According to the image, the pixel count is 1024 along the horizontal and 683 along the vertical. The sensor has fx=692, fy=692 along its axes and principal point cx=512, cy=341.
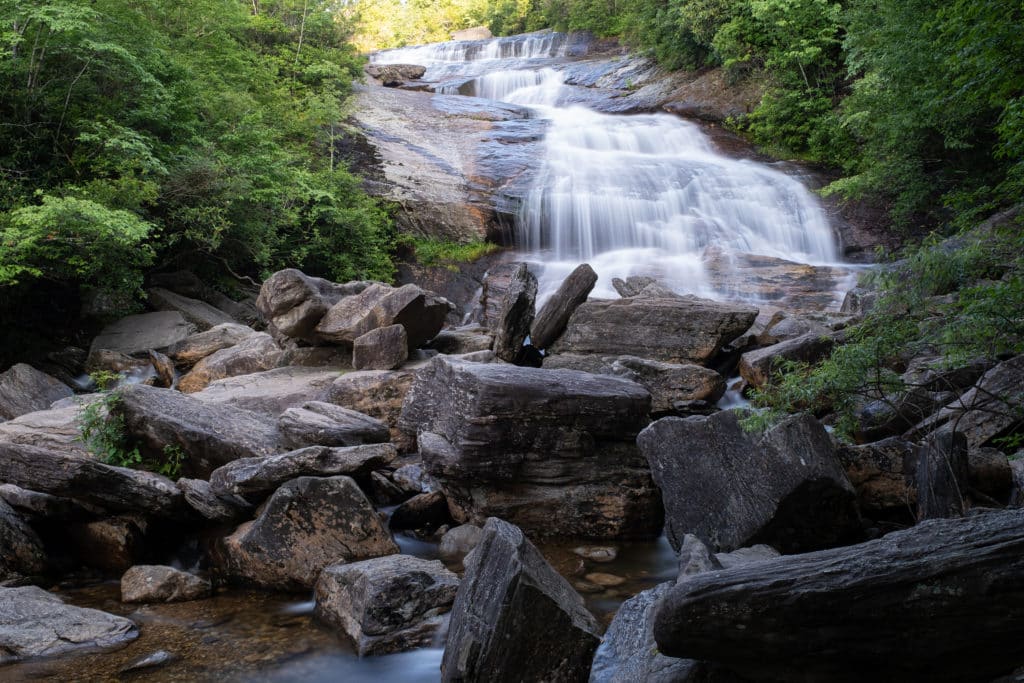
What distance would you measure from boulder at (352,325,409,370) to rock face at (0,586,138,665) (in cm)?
575

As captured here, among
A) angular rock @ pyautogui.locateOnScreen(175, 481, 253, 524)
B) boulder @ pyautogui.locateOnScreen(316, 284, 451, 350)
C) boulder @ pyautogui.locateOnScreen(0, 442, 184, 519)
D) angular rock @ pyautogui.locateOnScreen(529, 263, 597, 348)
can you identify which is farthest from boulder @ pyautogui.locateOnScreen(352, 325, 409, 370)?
boulder @ pyautogui.locateOnScreen(0, 442, 184, 519)

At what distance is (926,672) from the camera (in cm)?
294

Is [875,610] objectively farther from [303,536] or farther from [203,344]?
[203,344]

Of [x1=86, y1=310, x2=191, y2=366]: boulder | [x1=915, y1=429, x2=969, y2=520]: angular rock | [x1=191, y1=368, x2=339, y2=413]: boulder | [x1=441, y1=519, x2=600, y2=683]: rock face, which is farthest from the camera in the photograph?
[x1=86, y1=310, x2=191, y2=366]: boulder

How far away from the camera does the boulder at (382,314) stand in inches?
442

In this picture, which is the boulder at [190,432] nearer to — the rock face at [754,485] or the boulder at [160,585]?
the boulder at [160,585]

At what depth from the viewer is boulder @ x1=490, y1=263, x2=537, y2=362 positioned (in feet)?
34.4

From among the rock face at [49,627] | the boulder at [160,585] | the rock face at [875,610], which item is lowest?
the boulder at [160,585]

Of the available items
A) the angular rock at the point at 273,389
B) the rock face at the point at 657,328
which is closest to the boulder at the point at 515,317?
the rock face at the point at 657,328

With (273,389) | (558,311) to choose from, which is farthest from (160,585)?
(558,311)

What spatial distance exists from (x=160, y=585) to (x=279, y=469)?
137 centimetres

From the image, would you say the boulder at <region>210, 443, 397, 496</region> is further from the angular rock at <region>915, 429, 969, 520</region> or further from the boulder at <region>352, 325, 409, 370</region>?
the angular rock at <region>915, 429, 969, 520</region>

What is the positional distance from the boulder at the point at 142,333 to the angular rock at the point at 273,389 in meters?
3.61

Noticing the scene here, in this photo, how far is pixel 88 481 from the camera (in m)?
6.33
